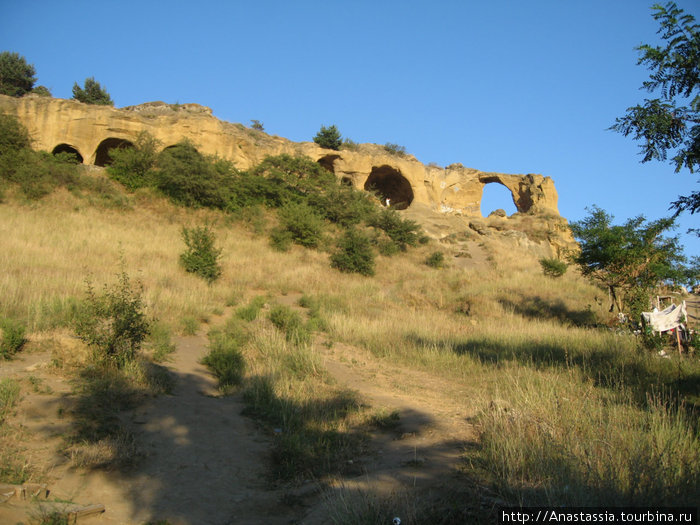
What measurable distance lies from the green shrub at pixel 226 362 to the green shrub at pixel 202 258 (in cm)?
688

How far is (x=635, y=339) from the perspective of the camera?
9789 mm

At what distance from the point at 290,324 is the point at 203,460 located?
6.82 m

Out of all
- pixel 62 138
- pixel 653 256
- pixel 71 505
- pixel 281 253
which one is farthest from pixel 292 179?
pixel 71 505

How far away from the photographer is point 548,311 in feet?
53.9

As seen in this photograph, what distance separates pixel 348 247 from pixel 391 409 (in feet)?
53.7

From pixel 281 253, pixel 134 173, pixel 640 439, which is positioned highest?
pixel 134 173

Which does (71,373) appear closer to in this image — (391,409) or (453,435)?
(391,409)

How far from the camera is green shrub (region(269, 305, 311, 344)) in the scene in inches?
403

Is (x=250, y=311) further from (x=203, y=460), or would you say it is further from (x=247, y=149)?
(x=247, y=149)

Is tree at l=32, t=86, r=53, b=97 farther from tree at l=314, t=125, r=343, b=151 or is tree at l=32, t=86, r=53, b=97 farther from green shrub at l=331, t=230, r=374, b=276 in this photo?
green shrub at l=331, t=230, r=374, b=276

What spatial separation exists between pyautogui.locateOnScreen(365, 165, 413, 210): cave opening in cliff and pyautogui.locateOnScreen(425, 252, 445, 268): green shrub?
11.4 metres

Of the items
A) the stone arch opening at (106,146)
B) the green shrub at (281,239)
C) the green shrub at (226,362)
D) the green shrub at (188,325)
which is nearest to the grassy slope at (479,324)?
the green shrub at (188,325)

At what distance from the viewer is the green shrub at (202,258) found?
52.1ft

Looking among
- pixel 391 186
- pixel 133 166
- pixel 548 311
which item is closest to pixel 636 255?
pixel 548 311
